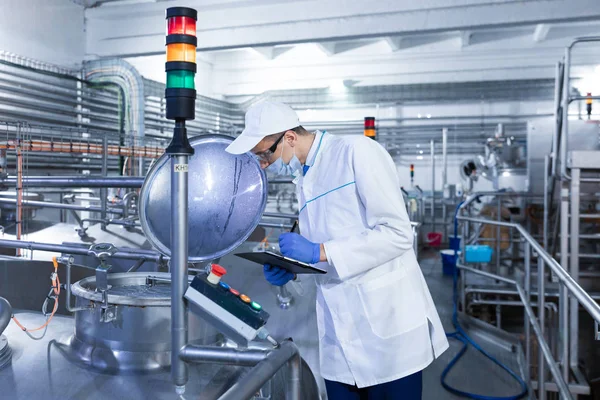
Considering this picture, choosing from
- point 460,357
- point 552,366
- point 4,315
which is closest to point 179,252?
point 4,315

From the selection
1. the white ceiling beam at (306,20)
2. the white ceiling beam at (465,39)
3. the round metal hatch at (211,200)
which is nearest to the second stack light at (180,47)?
the round metal hatch at (211,200)

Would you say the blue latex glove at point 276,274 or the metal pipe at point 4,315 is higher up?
the blue latex glove at point 276,274

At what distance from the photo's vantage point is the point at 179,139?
3.19ft

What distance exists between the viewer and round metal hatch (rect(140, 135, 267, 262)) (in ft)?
3.88

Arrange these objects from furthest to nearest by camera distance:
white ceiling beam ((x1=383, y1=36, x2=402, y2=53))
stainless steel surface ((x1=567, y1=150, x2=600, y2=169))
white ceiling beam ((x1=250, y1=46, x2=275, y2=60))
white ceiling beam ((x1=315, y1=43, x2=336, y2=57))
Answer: white ceiling beam ((x1=250, y1=46, x2=275, y2=60)), white ceiling beam ((x1=315, y1=43, x2=336, y2=57)), white ceiling beam ((x1=383, y1=36, x2=402, y2=53)), stainless steel surface ((x1=567, y1=150, x2=600, y2=169))

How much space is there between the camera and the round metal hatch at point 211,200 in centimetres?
118

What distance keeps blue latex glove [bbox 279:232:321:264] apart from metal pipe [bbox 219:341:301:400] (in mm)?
221

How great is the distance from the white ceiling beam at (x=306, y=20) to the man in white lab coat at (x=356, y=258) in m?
3.77

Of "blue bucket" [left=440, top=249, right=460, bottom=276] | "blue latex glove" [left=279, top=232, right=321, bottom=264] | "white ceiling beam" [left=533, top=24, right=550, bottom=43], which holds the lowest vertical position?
"blue bucket" [left=440, top=249, right=460, bottom=276]

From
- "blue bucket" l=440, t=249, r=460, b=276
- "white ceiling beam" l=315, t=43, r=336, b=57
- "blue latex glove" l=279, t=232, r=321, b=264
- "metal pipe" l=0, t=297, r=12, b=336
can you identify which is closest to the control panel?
"blue latex glove" l=279, t=232, r=321, b=264

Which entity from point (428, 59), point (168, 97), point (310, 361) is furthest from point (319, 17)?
point (168, 97)

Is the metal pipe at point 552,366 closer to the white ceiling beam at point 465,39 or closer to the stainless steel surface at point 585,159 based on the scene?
the stainless steel surface at point 585,159

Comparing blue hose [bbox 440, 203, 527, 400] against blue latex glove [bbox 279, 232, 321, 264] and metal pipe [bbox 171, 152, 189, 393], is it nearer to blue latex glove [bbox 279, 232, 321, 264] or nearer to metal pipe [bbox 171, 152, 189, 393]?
blue latex glove [bbox 279, 232, 321, 264]

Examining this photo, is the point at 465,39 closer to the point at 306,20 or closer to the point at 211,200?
the point at 306,20
